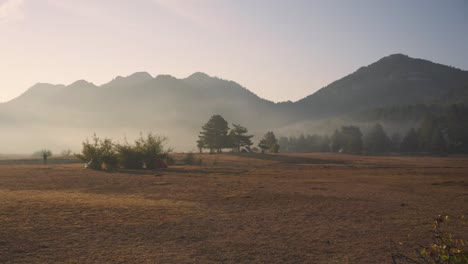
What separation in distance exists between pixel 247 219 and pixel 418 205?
6.97 meters

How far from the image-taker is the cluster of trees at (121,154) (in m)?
33.4

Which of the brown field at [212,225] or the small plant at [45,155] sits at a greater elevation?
the small plant at [45,155]

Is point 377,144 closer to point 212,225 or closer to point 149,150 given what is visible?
point 149,150

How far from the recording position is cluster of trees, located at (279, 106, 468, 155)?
80125 millimetres

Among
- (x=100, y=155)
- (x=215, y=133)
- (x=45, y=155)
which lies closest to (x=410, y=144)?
(x=215, y=133)

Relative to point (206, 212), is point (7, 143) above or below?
above

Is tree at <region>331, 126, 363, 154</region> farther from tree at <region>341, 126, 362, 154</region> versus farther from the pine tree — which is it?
the pine tree

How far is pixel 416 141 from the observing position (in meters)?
86.1

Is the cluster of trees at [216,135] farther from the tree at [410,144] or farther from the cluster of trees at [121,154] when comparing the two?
the tree at [410,144]

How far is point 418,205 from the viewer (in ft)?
46.6

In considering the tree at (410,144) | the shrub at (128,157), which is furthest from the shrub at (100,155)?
the tree at (410,144)

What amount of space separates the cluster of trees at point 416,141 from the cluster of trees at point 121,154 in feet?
179

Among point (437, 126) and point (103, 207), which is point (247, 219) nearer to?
point (103, 207)

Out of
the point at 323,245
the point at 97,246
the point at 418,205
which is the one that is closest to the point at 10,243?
the point at 97,246
